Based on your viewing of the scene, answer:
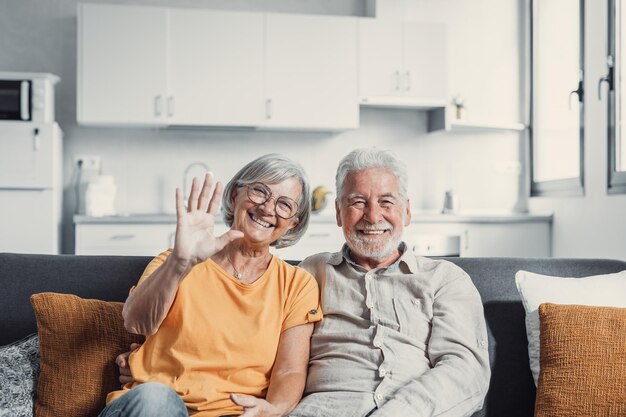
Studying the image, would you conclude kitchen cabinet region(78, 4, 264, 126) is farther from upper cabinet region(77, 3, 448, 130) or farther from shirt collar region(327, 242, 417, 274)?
shirt collar region(327, 242, 417, 274)

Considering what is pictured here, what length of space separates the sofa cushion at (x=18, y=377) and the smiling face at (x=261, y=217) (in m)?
0.65

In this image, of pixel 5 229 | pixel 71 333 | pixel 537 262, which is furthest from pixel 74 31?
pixel 537 262

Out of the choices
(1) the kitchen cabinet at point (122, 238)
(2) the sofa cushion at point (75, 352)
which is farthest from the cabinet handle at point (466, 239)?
(2) the sofa cushion at point (75, 352)

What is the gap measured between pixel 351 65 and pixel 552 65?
4.91 ft

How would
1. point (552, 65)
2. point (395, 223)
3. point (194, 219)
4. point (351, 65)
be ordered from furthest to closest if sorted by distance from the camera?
point (552, 65), point (351, 65), point (395, 223), point (194, 219)

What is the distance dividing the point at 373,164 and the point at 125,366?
2.84 ft

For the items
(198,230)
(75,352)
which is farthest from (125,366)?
(198,230)

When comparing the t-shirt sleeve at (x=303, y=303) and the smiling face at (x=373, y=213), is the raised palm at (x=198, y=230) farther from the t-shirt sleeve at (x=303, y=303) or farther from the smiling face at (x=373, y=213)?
the smiling face at (x=373, y=213)

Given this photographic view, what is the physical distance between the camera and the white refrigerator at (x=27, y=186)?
391cm

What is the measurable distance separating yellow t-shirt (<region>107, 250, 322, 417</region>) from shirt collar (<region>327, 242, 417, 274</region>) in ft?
0.86

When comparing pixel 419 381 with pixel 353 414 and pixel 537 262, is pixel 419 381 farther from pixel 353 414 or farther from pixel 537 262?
pixel 537 262

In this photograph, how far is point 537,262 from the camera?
2189mm

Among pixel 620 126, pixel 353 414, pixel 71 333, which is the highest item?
pixel 620 126

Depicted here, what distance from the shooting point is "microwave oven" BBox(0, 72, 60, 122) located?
12.9 feet
